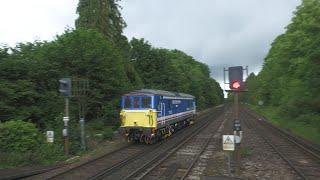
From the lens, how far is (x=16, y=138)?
1853 cm

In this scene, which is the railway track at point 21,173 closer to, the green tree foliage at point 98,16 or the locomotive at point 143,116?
the locomotive at point 143,116

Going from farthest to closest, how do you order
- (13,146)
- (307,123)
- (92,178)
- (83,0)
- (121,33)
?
Result: (121,33)
(83,0)
(307,123)
(13,146)
(92,178)

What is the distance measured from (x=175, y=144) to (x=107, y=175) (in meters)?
11.1

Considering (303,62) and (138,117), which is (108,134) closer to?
(138,117)

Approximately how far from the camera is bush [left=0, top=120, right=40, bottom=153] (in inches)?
722

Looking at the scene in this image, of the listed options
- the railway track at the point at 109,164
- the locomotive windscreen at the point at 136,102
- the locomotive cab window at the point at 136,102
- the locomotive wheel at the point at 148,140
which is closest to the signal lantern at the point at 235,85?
the railway track at the point at 109,164

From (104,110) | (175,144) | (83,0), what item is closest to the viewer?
(175,144)

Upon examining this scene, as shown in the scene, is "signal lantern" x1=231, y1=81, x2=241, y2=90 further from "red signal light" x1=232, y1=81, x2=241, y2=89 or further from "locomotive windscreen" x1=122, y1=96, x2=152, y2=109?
"locomotive windscreen" x1=122, y1=96, x2=152, y2=109

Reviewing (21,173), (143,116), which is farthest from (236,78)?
(143,116)

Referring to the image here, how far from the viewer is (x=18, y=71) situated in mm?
22938

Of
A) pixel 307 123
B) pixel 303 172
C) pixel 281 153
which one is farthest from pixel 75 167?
pixel 307 123

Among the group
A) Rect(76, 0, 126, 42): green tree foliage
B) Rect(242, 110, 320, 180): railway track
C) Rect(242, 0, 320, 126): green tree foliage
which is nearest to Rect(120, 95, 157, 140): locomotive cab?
Rect(242, 110, 320, 180): railway track

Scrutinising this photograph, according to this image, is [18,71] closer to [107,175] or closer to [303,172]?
[107,175]

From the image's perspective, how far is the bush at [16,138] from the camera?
18344mm
